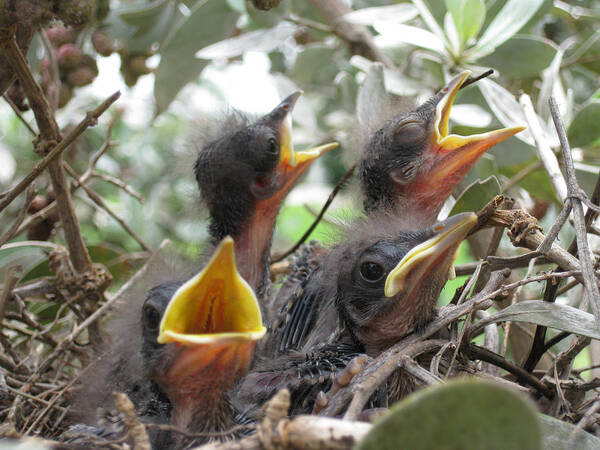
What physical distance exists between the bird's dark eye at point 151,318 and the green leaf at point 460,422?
1.77ft

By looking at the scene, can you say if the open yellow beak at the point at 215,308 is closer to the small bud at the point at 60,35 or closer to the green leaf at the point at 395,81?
the green leaf at the point at 395,81

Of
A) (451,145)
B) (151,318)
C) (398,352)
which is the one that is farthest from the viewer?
(451,145)

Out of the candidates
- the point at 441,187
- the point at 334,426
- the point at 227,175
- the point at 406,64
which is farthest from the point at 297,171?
the point at 334,426

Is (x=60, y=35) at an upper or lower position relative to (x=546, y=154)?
upper

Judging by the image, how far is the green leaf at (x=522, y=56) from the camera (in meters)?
1.42

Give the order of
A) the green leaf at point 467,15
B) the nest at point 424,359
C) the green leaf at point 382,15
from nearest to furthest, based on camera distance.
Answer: the nest at point 424,359 < the green leaf at point 467,15 < the green leaf at point 382,15

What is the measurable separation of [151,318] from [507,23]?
3.25 ft

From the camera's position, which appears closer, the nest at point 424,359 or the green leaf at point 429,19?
the nest at point 424,359

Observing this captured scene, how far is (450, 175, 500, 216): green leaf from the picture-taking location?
1.11 m

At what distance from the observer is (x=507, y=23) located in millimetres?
1388

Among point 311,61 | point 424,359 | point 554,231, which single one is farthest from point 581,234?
point 311,61

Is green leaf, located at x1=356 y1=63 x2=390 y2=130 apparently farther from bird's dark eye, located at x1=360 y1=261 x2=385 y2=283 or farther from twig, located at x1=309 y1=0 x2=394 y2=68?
bird's dark eye, located at x1=360 y1=261 x2=385 y2=283

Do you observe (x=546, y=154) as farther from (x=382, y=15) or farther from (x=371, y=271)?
(x=382, y=15)

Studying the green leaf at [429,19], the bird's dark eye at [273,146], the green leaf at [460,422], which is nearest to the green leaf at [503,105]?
the green leaf at [429,19]
